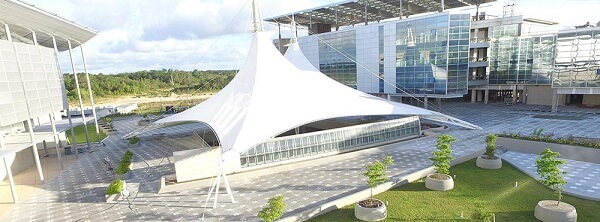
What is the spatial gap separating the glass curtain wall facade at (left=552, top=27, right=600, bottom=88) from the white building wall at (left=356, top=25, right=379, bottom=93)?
60.7 feet

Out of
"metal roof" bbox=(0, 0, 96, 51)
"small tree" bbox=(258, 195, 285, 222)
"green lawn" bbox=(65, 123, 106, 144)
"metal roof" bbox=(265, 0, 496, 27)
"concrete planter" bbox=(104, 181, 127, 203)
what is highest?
"metal roof" bbox=(265, 0, 496, 27)

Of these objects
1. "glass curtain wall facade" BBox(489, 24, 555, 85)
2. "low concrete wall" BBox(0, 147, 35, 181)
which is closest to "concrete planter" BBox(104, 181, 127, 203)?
"low concrete wall" BBox(0, 147, 35, 181)

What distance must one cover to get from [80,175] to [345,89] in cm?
1822

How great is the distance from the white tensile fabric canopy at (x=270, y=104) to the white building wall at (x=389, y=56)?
16.1 metres

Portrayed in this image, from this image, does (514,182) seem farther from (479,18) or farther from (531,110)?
(479,18)

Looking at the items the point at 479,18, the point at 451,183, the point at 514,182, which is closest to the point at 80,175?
the point at 451,183

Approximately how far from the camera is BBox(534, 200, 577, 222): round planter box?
12031mm

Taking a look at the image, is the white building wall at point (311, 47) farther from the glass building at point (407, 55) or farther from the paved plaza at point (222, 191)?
→ the paved plaza at point (222, 191)

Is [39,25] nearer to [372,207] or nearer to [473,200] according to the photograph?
[372,207]

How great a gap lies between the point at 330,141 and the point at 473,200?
9.18 m

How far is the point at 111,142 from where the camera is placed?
2908 cm

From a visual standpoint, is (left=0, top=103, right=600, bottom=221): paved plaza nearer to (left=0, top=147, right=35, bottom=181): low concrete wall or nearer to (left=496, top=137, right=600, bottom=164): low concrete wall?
(left=496, top=137, right=600, bottom=164): low concrete wall

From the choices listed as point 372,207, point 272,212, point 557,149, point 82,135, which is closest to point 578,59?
point 557,149

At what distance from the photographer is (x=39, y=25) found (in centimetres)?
2105
